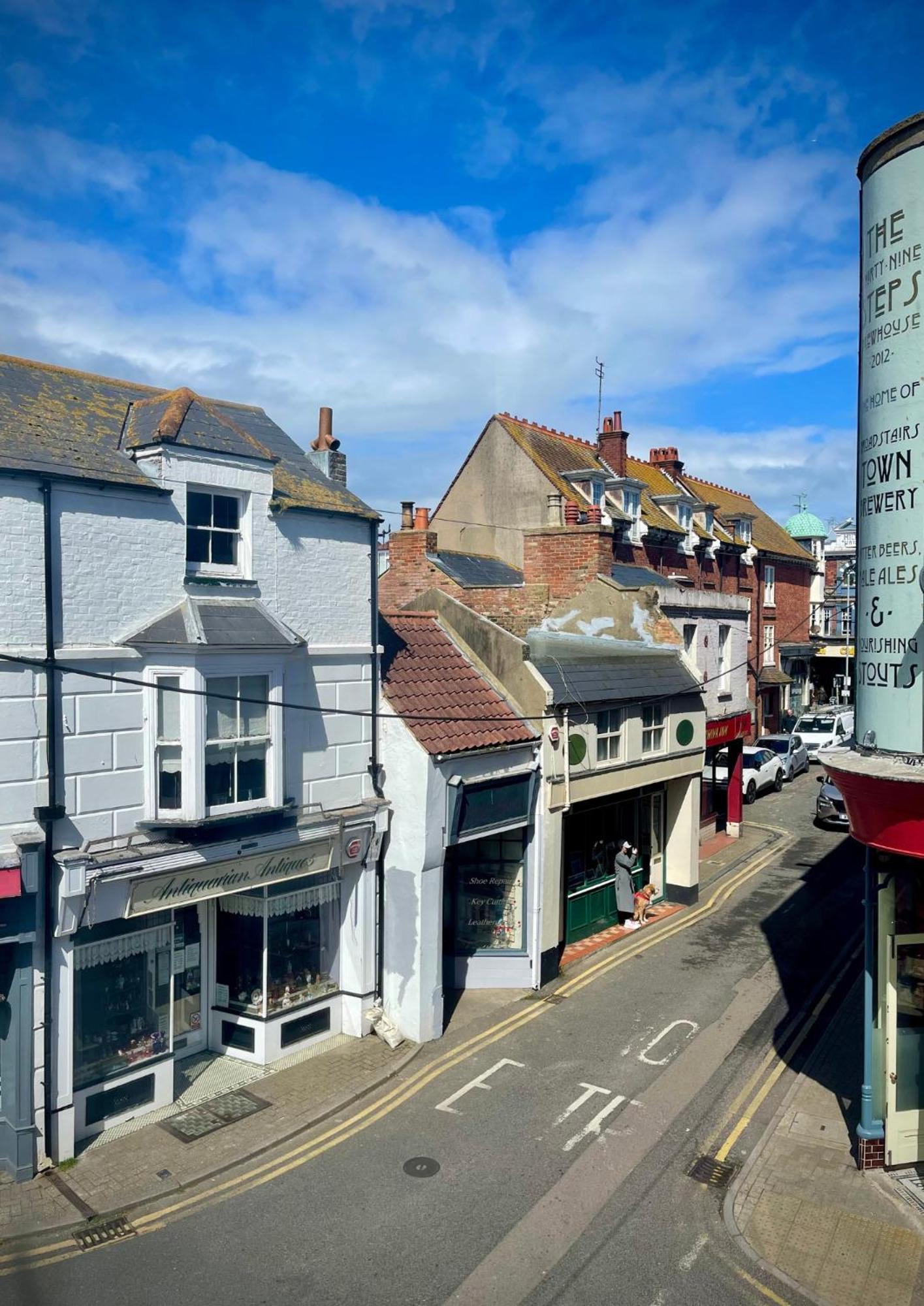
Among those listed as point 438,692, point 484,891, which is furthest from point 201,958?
point 438,692

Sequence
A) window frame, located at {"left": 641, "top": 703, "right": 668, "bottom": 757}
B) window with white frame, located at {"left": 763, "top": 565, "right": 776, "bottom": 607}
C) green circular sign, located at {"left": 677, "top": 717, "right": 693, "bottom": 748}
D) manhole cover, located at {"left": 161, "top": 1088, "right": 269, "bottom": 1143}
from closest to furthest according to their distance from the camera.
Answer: manhole cover, located at {"left": 161, "top": 1088, "right": 269, "bottom": 1143} → window frame, located at {"left": 641, "top": 703, "right": 668, "bottom": 757} → green circular sign, located at {"left": 677, "top": 717, "right": 693, "bottom": 748} → window with white frame, located at {"left": 763, "top": 565, "right": 776, "bottom": 607}

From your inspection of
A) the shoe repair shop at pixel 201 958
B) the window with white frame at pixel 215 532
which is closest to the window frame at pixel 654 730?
the shoe repair shop at pixel 201 958

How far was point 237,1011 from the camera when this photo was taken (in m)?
14.2

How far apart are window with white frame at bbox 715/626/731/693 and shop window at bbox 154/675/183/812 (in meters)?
17.3

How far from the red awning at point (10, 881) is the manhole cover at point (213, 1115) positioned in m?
4.08

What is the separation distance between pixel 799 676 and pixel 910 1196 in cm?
4557

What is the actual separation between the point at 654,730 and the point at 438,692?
6.43 m

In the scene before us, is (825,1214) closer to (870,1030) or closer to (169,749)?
(870,1030)

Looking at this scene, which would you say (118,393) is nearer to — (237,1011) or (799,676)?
(237,1011)

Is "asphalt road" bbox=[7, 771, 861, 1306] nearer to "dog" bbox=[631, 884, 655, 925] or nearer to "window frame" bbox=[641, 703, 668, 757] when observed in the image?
"dog" bbox=[631, 884, 655, 925]

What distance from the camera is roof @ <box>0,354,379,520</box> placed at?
37.6 ft

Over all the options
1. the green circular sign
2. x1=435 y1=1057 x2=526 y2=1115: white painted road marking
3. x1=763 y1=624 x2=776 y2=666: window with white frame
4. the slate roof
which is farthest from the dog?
x1=763 y1=624 x2=776 y2=666: window with white frame

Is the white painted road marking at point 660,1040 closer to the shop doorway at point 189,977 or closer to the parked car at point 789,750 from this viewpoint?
the shop doorway at point 189,977

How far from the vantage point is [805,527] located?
5834cm
